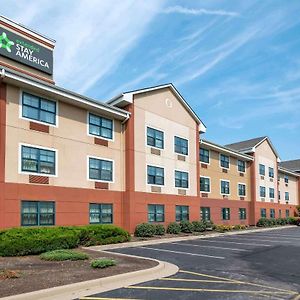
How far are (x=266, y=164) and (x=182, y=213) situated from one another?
71.5 feet

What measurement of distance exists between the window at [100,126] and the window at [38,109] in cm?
315

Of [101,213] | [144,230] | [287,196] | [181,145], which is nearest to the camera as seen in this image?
[101,213]

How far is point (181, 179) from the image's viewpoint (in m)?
33.2

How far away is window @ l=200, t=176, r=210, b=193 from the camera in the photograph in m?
38.0

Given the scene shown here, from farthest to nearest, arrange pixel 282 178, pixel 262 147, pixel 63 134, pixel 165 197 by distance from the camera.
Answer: pixel 282 178 < pixel 262 147 < pixel 165 197 < pixel 63 134

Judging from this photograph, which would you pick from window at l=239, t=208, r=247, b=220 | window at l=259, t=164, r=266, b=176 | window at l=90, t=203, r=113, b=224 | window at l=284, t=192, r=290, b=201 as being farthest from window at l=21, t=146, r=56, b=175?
window at l=284, t=192, r=290, b=201

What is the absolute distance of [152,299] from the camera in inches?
384

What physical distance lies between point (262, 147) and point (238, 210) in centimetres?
1019

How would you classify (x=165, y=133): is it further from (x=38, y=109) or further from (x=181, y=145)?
(x=38, y=109)

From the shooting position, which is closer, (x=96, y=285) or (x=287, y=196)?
(x=96, y=285)

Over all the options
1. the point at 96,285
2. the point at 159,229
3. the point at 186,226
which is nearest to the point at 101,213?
the point at 159,229

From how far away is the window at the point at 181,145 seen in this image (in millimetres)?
32781

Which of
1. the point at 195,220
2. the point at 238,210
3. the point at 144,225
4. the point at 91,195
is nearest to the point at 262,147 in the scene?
the point at 238,210

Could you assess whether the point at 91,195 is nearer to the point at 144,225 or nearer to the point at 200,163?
the point at 144,225
